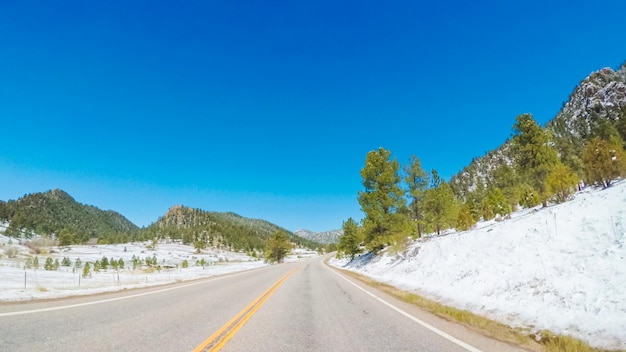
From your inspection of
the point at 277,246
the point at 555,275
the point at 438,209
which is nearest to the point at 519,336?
Result: the point at 555,275

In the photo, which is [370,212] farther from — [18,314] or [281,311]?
[18,314]

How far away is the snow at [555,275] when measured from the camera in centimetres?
661

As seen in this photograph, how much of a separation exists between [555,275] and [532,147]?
103ft

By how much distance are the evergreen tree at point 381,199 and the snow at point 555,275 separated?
18.0 meters

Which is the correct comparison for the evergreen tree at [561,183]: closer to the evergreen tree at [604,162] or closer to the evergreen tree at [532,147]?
the evergreen tree at [604,162]

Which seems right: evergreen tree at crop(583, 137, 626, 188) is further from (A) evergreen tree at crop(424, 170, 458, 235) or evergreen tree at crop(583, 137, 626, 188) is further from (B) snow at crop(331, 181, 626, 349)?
(A) evergreen tree at crop(424, 170, 458, 235)

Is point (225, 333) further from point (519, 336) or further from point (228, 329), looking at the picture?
point (519, 336)

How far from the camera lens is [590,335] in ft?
19.5

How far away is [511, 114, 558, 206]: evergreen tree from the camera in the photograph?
34625mm

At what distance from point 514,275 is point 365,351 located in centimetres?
769

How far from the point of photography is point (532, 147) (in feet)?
115

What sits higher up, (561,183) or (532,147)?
(532,147)

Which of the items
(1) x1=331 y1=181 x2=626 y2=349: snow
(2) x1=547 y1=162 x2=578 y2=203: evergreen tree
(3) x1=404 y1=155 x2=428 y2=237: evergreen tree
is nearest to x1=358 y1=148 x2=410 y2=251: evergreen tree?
(3) x1=404 y1=155 x2=428 y2=237: evergreen tree

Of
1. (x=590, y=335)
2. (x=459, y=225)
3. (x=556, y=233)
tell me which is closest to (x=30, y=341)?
(x=590, y=335)
